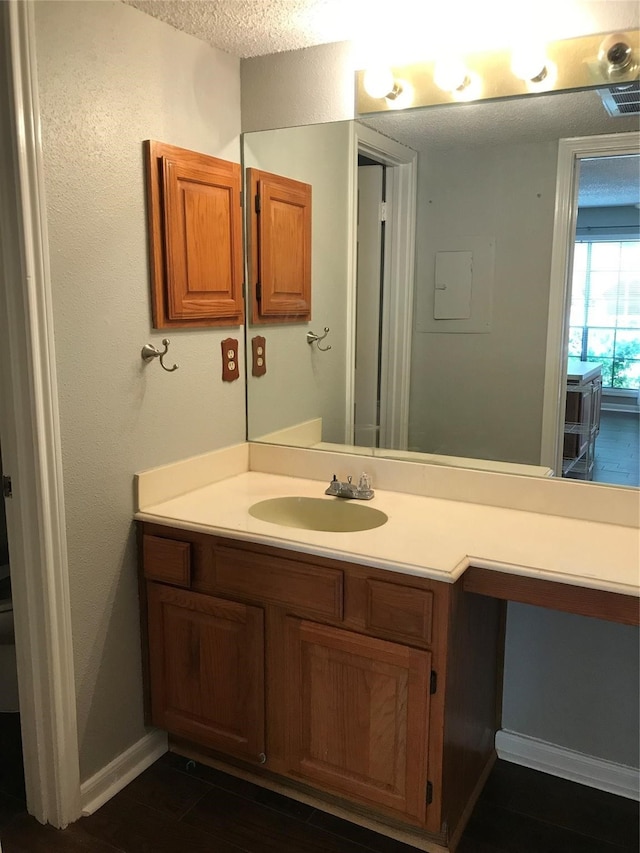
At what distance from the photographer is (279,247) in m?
2.43

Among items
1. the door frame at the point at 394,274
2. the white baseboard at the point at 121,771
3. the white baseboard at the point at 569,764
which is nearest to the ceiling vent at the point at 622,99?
the door frame at the point at 394,274

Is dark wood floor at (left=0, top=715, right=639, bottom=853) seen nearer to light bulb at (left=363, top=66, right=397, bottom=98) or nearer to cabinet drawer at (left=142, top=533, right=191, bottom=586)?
cabinet drawer at (left=142, top=533, right=191, bottom=586)

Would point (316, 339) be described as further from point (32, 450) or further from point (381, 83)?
point (32, 450)

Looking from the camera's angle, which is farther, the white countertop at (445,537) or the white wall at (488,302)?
the white wall at (488,302)

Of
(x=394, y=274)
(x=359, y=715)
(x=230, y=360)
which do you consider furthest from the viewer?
(x=230, y=360)

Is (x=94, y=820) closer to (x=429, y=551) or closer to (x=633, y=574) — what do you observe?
(x=429, y=551)

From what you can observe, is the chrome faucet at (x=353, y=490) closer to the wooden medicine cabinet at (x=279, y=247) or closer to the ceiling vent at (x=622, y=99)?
the wooden medicine cabinet at (x=279, y=247)

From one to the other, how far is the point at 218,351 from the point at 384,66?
987 mm

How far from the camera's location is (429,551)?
1736 millimetres

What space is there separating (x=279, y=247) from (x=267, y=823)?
5.75ft

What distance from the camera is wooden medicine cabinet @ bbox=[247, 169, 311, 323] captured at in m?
2.39

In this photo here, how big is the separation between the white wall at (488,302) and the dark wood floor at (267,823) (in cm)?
97

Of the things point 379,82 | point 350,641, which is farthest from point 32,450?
point 379,82

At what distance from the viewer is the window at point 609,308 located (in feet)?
6.19
